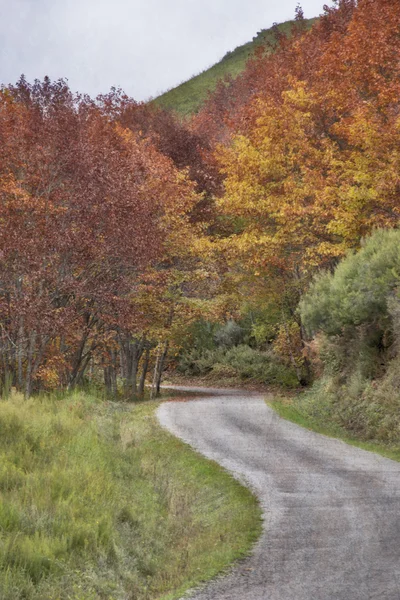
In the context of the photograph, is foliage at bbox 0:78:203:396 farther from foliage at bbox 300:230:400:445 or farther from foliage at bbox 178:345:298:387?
foliage at bbox 178:345:298:387

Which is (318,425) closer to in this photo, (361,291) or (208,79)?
(361,291)

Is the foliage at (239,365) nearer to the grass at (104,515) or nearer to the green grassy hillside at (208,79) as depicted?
the grass at (104,515)

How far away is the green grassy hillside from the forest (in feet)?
169

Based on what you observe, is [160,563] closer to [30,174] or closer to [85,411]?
[85,411]

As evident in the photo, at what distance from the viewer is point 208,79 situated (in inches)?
3691

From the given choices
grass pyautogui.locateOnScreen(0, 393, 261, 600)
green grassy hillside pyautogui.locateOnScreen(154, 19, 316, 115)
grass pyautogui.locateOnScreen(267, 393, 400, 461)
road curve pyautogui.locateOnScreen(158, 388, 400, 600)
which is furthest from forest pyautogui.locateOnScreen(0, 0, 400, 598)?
green grassy hillside pyautogui.locateOnScreen(154, 19, 316, 115)

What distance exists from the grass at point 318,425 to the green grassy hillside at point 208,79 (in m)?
65.7

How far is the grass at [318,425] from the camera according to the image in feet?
48.2

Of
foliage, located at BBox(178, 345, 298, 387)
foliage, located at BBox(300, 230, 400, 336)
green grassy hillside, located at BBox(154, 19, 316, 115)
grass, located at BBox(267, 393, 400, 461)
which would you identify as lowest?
grass, located at BBox(267, 393, 400, 461)

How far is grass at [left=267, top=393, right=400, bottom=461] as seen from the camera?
1470 centimetres

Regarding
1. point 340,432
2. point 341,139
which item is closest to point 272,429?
point 340,432

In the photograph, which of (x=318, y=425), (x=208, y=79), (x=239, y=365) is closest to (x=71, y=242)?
(x=318, y=425)

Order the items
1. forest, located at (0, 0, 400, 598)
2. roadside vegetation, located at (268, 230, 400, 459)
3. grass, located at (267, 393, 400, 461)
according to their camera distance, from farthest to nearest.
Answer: forest, located at (0, 0, 400, 598) → roadside vegetation, located at (268, 230, 400, 459) → grass, located at (267, 393, 400, 461)

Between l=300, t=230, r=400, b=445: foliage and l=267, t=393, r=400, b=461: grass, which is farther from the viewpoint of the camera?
l=300, t=230, r=400, b=445: foliage
